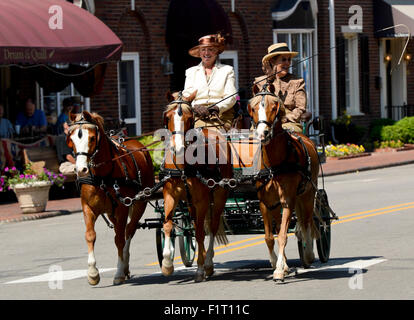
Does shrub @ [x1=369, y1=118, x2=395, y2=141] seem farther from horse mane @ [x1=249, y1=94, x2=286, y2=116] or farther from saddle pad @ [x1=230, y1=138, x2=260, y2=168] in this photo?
horse mane @ [x1=249, y1=94, x2=286, y2=116]

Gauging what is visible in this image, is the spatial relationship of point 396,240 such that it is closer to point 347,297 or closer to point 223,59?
point 347,297

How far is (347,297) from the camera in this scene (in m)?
9.13

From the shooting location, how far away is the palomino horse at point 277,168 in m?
9.97

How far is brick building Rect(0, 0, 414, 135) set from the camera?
2655cm

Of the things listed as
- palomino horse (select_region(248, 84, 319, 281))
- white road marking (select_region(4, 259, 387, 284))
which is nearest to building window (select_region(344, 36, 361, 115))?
white road marking (select_region(4, 259, 387, 284))

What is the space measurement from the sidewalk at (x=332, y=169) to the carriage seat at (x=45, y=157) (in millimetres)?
726

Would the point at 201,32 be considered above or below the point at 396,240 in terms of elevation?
above

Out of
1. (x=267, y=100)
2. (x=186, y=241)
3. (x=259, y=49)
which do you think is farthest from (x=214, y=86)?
(x=259, y=49)

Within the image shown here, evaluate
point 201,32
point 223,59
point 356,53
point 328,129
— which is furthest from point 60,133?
point 356,53

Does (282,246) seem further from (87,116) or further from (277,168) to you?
(87,116)

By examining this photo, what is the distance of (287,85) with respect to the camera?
38.5 feet

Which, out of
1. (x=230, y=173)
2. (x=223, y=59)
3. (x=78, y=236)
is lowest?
(x=78, y=236)

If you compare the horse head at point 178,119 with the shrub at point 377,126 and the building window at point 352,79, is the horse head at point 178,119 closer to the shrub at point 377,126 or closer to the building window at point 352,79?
the shrub at point 377,126
